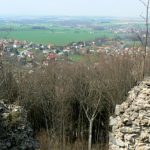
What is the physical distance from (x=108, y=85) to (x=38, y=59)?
378 inches

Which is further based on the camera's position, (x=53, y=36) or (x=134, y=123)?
(x=53, y=36)

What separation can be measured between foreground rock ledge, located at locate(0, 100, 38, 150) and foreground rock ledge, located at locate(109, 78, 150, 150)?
23.7 feet

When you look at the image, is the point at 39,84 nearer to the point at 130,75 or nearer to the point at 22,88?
the point at 22,88

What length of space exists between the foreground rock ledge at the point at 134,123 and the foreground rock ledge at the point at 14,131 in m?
7.24

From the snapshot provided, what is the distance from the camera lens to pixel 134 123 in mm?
8680

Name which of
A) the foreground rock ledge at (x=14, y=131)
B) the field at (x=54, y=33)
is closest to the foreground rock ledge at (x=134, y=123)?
the foreground rock ledge at (x=14, y=131)

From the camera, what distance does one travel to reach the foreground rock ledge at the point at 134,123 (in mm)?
8492

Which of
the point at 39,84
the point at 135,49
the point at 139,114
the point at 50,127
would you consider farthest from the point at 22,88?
the point at 139,114

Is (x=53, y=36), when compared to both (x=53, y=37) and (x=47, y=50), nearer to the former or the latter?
(x=53, y=37)

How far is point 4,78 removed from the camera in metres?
31.4

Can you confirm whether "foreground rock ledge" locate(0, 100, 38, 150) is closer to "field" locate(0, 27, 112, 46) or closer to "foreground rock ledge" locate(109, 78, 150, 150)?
"foreground rock ledge" locate(109, 78, 150, 150)

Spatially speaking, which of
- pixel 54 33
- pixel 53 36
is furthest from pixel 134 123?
pixel 54 33

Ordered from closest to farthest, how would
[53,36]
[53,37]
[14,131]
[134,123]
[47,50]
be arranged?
[134,123], [14,131], [47,50], [53,37], [53,36]

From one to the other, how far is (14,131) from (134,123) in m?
8.24
